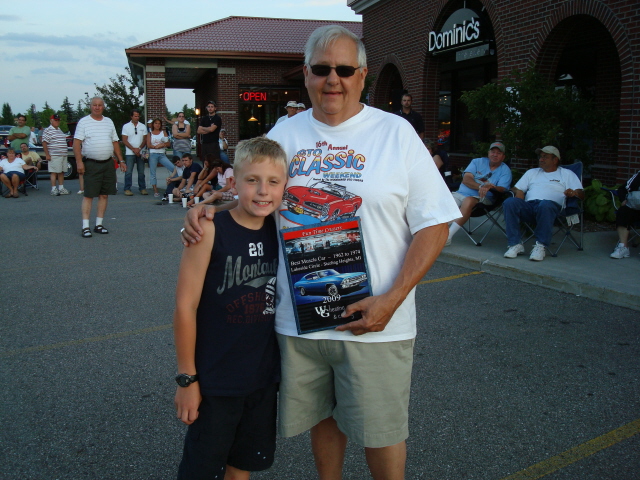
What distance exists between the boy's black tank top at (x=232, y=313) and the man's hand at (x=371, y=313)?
334 mm

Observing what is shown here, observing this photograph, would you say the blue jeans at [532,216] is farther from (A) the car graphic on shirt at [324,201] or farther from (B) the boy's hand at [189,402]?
(B) the boy's hand at [189,402]

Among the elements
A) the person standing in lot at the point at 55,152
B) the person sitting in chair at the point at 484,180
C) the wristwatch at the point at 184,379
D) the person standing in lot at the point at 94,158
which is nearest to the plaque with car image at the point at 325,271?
the wristwatch at the point at 184,379

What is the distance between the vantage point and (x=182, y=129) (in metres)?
15.7

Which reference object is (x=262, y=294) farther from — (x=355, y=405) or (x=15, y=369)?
(x=15, y=369)

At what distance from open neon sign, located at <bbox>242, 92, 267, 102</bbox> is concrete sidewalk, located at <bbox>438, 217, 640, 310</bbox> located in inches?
663

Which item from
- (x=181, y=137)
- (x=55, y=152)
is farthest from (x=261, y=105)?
(x=55, y=152)

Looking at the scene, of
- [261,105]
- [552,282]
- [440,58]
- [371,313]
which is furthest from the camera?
[261,105]

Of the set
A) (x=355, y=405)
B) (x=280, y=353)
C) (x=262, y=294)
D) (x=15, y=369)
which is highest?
(x=262, y=294)

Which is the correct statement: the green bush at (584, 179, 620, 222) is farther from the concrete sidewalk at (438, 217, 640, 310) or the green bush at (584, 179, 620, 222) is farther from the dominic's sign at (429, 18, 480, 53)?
the dominic's sign at (429, 18, 480, 53)

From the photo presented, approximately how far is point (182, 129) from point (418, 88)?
21.1 ft

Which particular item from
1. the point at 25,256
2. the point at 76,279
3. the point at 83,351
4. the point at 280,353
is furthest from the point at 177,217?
the point at 280,353

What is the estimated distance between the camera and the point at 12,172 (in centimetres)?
1486

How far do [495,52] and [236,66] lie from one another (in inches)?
506

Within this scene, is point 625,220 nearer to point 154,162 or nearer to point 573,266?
point 573,266
